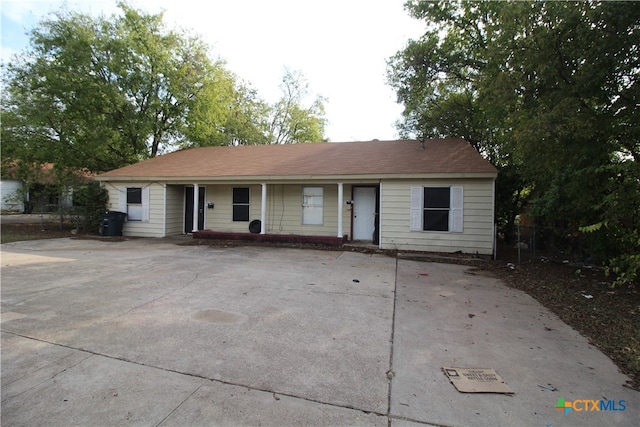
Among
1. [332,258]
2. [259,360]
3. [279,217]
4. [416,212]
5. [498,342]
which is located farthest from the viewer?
[279,217]

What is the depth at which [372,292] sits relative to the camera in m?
5.51

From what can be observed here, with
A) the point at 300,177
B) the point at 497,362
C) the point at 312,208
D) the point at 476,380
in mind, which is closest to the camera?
the point at 476,380

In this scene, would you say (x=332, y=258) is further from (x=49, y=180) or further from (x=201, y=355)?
(x=49, y=180)

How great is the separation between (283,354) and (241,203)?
1015cm

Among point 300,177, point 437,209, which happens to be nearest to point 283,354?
point 437,209

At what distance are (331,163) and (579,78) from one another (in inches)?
288

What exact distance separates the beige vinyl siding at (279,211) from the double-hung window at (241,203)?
0.14 meters

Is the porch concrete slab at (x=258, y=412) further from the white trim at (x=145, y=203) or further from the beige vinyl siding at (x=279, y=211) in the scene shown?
the white trim at (x=145, y=203)

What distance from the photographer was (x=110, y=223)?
12414 mm

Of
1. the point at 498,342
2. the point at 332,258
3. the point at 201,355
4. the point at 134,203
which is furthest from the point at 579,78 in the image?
the point at 134,203

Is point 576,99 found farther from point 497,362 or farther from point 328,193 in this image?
point 328,193

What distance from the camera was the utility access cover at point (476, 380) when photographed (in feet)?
8.61

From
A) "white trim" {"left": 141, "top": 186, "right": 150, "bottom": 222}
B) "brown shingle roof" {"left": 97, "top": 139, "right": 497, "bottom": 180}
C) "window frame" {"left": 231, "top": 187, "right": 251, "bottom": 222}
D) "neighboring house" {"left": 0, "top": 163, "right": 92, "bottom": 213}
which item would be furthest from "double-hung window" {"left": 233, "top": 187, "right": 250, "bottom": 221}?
"neighboring house" {"left": 0, "top": 163, "right": 92, "bottom": 213}

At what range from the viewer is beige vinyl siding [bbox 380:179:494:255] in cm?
946
